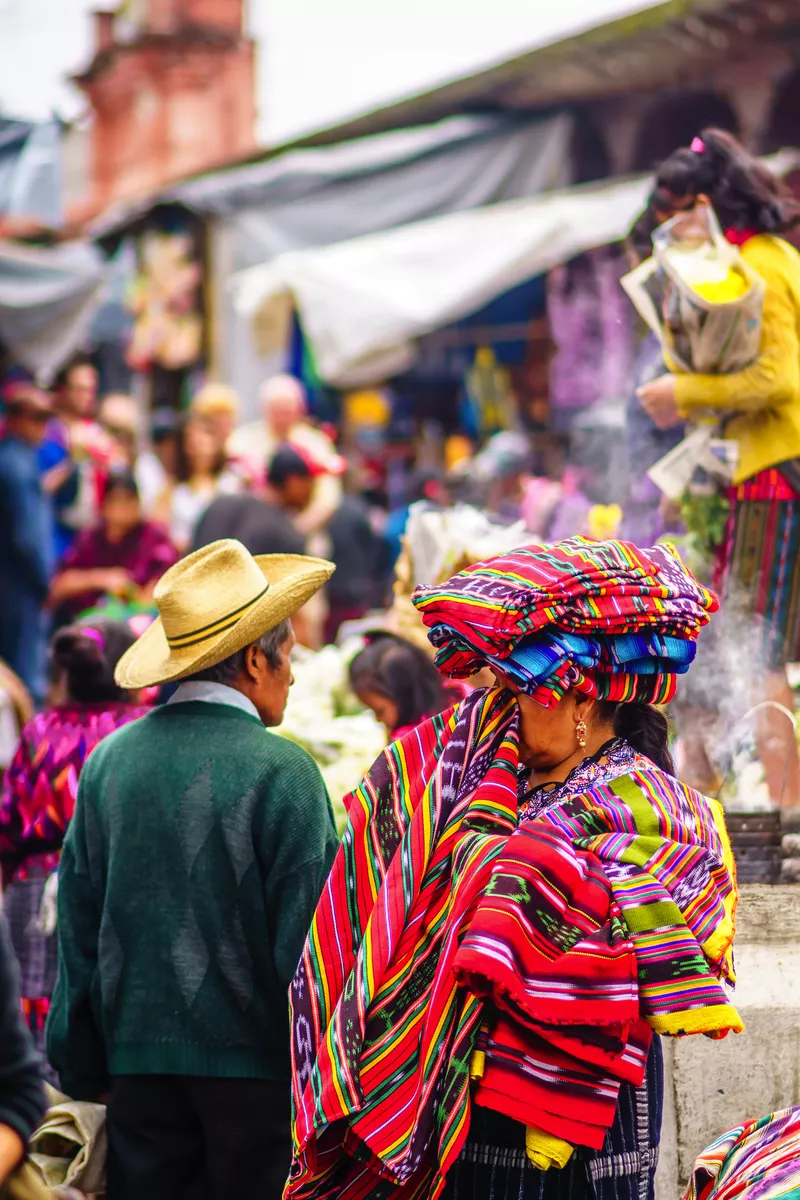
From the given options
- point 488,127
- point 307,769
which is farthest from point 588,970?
point 488,127

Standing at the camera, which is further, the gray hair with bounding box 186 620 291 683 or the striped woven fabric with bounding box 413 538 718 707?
the gray hair with bounding box 186 620 291 683

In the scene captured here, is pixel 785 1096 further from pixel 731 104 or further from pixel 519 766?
pixel 731 104

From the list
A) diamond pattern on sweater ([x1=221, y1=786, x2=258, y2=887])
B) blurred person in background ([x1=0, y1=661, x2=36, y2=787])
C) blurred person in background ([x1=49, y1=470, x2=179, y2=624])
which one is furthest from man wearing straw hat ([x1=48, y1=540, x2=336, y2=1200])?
blurred person in background ([x1=49, y1=470, x2=179, y2=624])

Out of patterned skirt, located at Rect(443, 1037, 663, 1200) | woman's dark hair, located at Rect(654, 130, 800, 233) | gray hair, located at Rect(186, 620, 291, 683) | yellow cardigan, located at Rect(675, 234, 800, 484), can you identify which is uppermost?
woman's dark hair, located at Rect(654, 130, 800, 233)

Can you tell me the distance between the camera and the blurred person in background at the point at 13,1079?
7.46ft

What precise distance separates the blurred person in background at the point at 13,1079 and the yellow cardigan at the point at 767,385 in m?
3.08

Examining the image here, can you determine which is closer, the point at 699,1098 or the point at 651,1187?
the point at 651,1187

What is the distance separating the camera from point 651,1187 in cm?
269

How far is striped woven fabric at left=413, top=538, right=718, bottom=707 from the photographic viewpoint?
2511 millimetres

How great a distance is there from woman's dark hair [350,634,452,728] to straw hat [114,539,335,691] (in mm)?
1288

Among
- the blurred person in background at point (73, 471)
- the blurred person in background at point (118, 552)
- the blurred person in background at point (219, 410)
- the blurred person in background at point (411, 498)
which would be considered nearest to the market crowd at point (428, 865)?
the blurred person in background at point (118, 552)

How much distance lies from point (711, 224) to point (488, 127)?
7.40m

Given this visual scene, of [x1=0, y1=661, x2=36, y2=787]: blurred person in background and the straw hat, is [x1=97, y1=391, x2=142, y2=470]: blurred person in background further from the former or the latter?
the straw hat

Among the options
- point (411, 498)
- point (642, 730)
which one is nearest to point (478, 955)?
point (642, 730)
